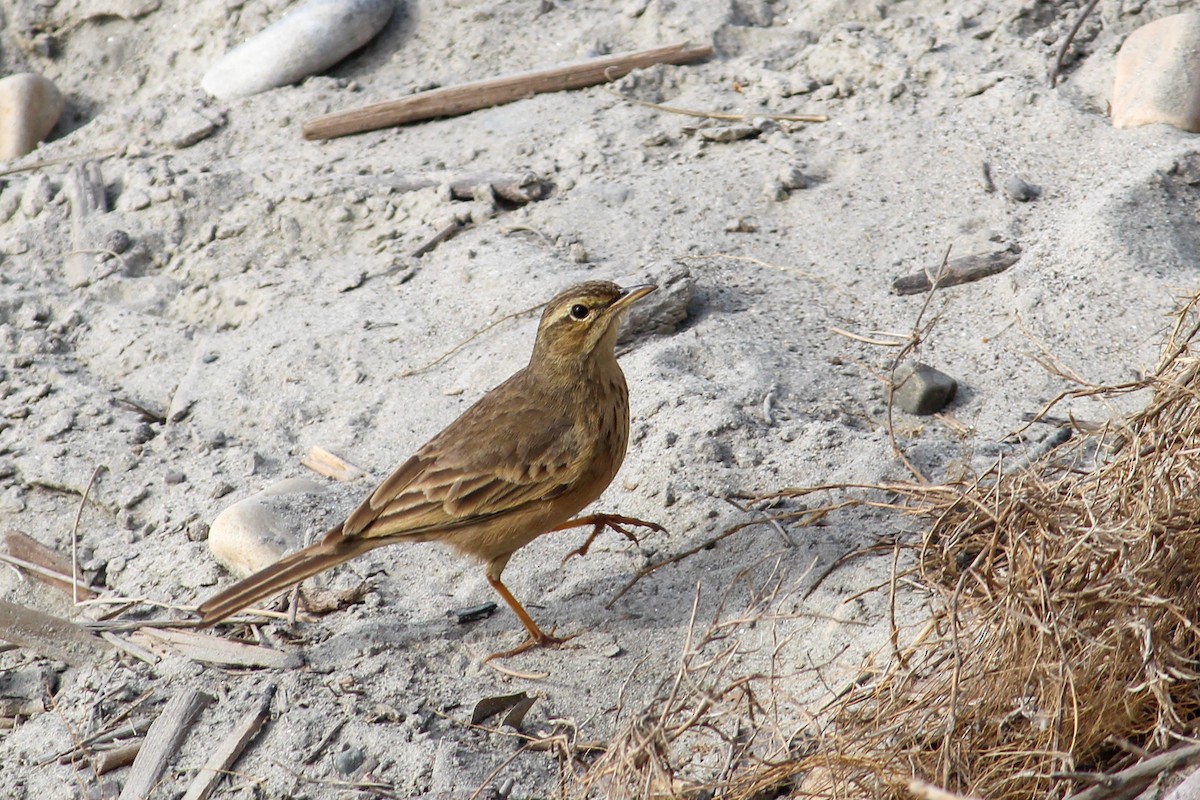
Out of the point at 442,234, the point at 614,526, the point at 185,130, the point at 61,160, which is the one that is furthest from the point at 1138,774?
the point at 61,160

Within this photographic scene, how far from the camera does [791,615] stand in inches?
144

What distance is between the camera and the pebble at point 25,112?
8.16 meters

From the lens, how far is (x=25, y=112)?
8.20 m

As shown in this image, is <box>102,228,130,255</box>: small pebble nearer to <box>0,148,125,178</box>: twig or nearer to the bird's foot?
<box>0,148,125,178</box>: twig

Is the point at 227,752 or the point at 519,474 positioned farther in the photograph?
the point at 519,474

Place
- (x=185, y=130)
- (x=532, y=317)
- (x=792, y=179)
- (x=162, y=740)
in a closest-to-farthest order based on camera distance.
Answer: (x=162, y=740) → (x=532, y=317) → (x=792, y=179) → (x=185, y=130)

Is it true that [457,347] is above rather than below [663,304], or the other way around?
below

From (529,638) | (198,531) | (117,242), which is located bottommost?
(529,638)

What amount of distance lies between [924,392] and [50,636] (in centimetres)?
349

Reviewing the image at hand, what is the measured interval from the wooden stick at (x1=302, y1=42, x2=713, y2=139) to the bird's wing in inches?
121

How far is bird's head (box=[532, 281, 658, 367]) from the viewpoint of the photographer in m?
5.02

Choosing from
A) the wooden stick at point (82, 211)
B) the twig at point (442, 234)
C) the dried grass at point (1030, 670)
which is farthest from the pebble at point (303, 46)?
the dried grass at point (1030, 670)

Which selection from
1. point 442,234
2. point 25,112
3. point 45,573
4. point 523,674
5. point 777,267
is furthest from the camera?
point 25,112

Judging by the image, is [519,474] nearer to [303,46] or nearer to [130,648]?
[130,648]
